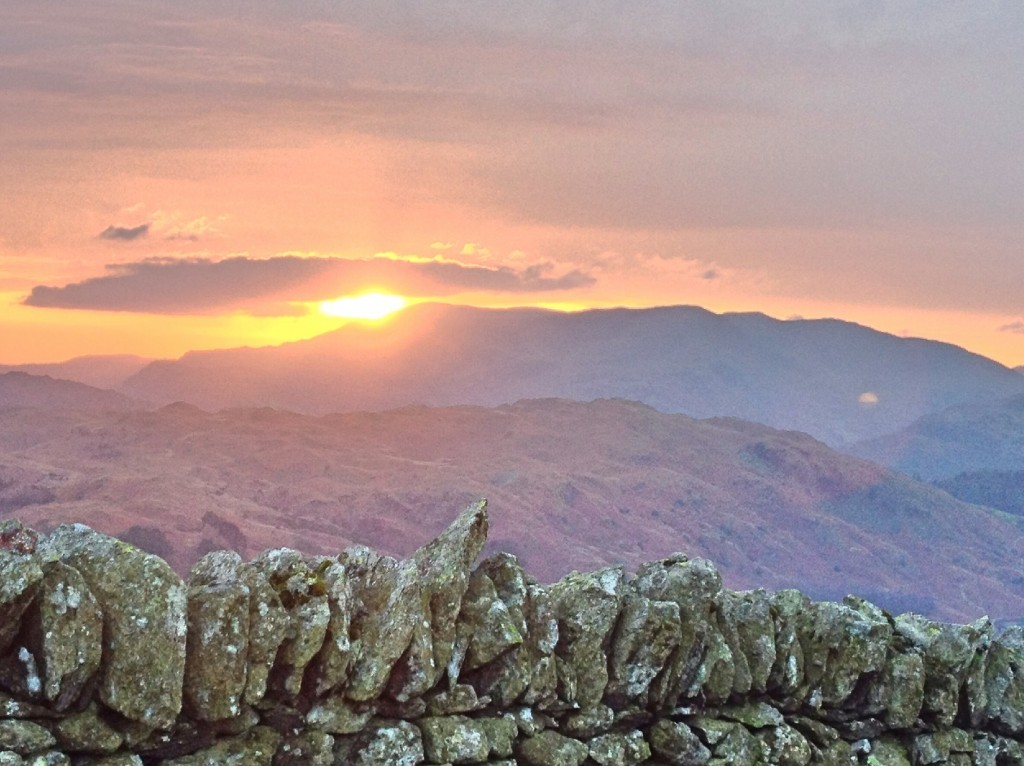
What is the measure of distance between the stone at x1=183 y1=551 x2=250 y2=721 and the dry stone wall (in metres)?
0.02

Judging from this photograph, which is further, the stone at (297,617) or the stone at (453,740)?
the stone at (453,740)

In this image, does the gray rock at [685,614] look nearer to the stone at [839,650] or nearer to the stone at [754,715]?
the stone at [754,715]

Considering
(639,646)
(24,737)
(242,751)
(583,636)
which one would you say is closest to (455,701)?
(583,636)

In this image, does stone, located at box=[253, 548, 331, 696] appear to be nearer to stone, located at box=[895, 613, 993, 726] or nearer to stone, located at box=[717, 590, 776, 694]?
stone, located at box=[717, 590, 776, 694]

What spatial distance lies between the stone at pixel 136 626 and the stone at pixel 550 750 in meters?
4.20

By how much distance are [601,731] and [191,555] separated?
160 meters

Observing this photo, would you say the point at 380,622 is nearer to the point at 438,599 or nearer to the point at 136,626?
the point at 438,599

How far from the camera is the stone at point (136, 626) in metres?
11.9

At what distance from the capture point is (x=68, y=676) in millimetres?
11516

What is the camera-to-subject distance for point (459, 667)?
14266 millimetres

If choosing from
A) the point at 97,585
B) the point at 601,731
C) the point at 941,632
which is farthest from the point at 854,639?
the point at 97,585

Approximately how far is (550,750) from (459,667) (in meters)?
1.46

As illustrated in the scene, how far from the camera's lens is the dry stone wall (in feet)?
38.8

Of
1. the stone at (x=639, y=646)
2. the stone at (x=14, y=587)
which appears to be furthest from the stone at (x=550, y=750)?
the stone at (x=14, y=587)
